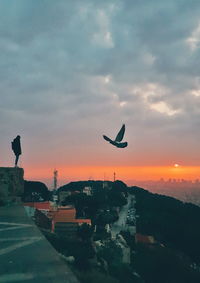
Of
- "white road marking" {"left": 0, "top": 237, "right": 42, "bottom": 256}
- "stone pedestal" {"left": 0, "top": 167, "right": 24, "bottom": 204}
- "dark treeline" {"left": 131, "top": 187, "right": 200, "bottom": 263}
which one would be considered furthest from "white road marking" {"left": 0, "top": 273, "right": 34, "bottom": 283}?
"dark treeline" {"left": 131, "top": 187, "right": 200, "bottom": 263}

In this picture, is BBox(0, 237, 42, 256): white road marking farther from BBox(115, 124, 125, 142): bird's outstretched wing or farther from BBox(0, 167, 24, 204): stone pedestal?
BBox(115, 124, 125, 142): bird's outstretched wing

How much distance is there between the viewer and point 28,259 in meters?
4.89

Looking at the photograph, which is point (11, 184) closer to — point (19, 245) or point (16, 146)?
point (16, 146)

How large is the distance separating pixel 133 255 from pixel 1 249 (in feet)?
169

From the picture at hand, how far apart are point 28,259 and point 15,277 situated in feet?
2.57

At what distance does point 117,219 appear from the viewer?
76.2 meters

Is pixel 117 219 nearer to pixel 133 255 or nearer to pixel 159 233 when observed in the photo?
pixel 159 233

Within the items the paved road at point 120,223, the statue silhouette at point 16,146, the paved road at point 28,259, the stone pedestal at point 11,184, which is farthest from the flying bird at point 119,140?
the paved road at point 28,259

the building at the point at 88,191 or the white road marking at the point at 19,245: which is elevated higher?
the white road marking at the point at 19,245

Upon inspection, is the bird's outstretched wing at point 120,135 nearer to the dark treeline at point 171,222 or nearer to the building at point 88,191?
the dark treeline at point 171,222

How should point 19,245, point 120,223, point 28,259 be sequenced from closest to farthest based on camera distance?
point 28,259 < point 19,245 < point 120,223

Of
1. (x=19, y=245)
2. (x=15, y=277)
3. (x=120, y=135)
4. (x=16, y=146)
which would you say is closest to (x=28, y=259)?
(x=15, y=277)

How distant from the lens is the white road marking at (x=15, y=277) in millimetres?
3994

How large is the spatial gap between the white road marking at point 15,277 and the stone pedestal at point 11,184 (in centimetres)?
891
